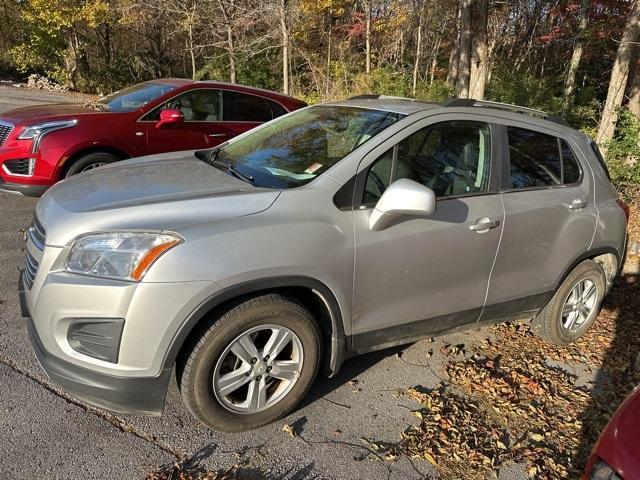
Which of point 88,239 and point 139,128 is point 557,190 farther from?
point 139,128

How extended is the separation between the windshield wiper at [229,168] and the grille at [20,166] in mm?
2915

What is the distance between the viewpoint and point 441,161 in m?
3.17

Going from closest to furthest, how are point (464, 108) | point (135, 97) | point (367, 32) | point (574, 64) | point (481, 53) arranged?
point (464, 108) → point (135, 97) → point (481, 53) → point (574, 64) → point (367, 32)

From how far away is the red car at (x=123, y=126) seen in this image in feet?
18.0

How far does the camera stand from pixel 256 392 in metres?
2.71

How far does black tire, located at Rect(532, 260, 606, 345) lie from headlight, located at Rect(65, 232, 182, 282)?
2.84 meters

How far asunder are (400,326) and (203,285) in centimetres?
128

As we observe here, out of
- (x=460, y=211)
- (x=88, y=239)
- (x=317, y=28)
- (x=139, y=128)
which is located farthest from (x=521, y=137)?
(x=317, y=28)

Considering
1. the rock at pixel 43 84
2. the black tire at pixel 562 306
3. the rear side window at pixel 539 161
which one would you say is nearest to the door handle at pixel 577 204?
the rear side window at pixel 539 161

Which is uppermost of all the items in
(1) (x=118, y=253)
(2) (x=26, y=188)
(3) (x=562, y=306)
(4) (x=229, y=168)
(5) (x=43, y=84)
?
(4) (x=229, y=168)

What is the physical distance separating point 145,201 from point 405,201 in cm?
130

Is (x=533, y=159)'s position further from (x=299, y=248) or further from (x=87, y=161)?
(x=87, y=161)

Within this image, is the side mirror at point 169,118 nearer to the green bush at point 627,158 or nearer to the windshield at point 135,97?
the windshield at point 135,97

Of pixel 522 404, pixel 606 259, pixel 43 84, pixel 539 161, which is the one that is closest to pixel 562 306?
pixel 606 259
